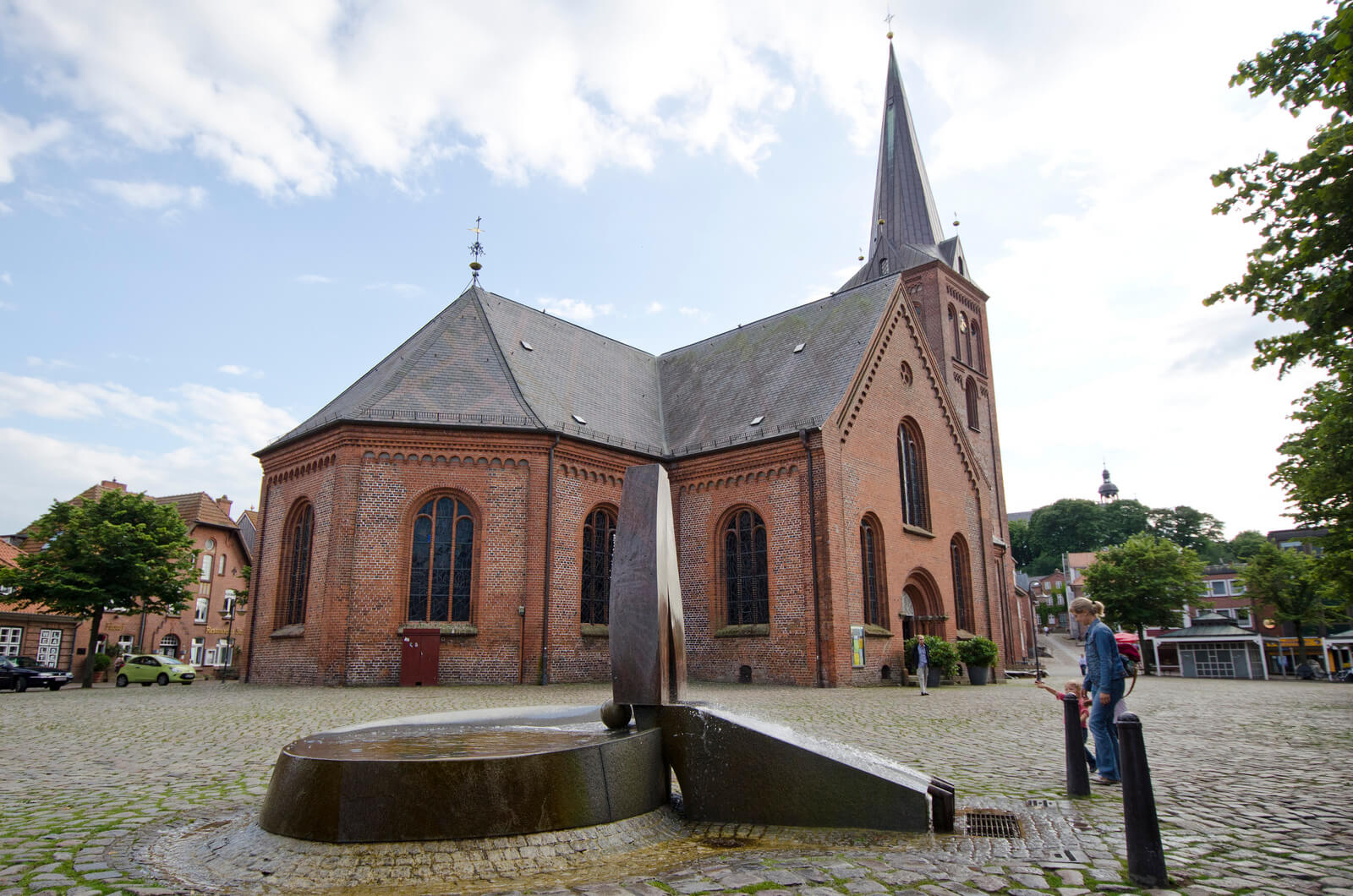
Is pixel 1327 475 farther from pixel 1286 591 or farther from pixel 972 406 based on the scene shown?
pixel 1286 591

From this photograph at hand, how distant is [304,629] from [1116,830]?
21.9m

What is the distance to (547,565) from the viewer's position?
23359 mm

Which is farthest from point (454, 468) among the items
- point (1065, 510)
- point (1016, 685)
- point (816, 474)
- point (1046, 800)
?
point (1065, 510)

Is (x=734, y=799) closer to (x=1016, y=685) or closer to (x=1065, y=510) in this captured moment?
(x=1016, y=685)

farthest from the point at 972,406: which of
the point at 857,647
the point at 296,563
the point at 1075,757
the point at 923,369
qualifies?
the point at 1075,757

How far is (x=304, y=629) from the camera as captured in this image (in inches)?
893

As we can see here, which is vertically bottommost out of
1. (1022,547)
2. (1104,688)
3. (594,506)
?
(1104,688)

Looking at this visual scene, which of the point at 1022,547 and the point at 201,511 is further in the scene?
the point at 1022,547

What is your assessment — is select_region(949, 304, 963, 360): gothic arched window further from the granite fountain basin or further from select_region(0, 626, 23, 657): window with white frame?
select_region(0, 626, 23, 657): window with white frame

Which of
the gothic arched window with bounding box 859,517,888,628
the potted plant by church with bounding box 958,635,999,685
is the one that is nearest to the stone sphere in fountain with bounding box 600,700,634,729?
the gothic arched window with bounding box 859,517,888,628

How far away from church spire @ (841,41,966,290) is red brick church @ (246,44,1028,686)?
1209cm

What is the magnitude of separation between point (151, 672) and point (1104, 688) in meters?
33.4

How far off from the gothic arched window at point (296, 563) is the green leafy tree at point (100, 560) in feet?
23.5

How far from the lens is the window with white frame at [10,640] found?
37406 mm
